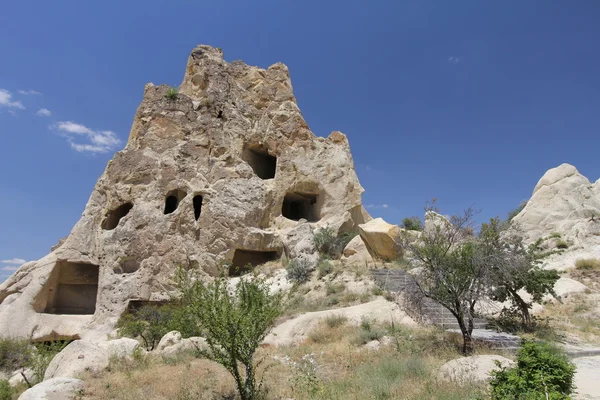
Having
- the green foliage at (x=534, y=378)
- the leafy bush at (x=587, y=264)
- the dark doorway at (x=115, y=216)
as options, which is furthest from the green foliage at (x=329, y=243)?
the green foliage at (x=534, y=378)

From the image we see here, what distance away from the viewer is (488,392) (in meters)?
5.36

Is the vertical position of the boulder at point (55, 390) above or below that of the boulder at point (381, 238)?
below

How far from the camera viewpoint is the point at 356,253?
19.1 metres

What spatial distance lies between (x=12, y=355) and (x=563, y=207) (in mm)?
28828

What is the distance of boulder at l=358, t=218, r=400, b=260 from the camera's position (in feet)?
59.1

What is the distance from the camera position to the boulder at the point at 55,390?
6.18 meters

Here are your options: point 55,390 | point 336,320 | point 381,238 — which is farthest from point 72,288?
point 381,238

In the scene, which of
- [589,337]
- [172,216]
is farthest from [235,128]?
[589,337]

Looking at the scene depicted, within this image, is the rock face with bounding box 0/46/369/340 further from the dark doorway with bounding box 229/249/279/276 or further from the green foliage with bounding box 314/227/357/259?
the green foliage with bounding box 314/227/357/259

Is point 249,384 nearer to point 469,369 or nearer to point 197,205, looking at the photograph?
point 469,369

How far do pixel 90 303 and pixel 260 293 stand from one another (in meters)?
19.1

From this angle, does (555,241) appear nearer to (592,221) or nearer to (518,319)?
(592,221)

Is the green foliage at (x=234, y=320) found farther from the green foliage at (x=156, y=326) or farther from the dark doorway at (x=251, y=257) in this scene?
the dark doorway at (x=251, y=257)

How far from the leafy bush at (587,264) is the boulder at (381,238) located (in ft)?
25.2
